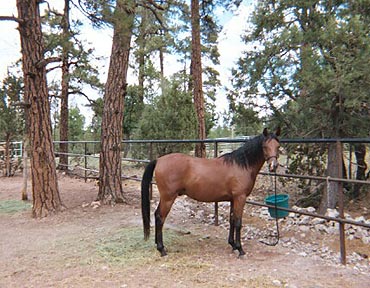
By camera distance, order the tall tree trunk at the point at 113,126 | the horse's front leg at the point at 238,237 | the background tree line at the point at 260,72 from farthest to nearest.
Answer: the tall tree trunk at the point at 113,126
the background tree line at the point at 260,72
the horse's front leg at the point at 238,237

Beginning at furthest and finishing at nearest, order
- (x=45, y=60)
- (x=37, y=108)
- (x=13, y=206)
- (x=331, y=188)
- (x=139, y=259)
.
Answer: (x=331, y=188) → (x=13, y=206) → (x=37, y=108) → (x=45, y=60) → (x=139, y=259)

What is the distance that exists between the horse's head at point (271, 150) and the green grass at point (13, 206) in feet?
12.3

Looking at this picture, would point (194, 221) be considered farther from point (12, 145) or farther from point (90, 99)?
point (12, 145)

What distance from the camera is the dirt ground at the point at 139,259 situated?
7.37 ft

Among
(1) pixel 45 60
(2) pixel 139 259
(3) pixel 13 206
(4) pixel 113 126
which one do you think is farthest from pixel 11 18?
(2) pixel 139 259

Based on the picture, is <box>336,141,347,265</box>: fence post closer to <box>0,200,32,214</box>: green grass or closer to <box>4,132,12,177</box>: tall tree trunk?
<box>0,200,32,214</box>: green grass

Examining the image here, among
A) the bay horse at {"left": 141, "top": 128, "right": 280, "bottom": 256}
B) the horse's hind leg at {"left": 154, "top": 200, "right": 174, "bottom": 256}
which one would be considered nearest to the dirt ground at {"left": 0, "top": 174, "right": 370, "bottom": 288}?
the horse's hind leg at {"left": 154, "top": 200, "right": 174, "bottom": 256}

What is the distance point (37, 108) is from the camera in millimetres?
4305

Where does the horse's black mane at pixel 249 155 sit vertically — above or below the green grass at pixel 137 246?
above

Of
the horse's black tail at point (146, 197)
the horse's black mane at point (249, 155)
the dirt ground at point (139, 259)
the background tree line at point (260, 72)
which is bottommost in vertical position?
the dirt ground at point (139, 259)

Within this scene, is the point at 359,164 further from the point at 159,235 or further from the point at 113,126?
the point at 159,235

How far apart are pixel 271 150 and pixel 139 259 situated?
4.60ft

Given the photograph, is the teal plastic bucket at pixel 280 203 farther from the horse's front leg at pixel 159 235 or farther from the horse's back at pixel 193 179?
the horse's front leg at pixel 159 235

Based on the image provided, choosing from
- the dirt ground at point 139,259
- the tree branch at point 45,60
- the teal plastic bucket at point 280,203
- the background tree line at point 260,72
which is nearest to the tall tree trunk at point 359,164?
the background tree line at point 260,72
